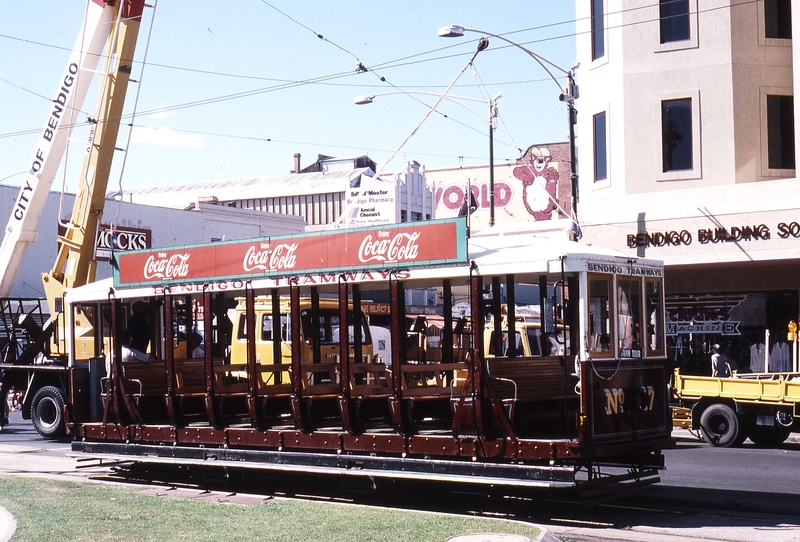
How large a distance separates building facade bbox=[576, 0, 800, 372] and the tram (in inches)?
405

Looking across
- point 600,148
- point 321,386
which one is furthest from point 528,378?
point 600,148

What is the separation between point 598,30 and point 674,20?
7.12 feet

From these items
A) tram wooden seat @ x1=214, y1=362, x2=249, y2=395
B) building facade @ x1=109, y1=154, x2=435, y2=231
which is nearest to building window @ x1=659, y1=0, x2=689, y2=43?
tram wooden seat @ x1=214, y1=362, x2=249, y2=395

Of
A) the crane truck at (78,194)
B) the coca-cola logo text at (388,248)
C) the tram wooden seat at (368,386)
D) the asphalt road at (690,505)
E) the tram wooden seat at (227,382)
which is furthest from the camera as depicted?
the crane truck at (78,194)

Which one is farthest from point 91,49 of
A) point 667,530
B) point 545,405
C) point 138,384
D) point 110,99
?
point 667,530

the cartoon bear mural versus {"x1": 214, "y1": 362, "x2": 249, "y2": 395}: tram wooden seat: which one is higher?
the cartoon bear mural

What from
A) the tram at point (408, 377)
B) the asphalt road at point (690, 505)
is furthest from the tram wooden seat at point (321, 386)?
the asphalt road at point (690, 505)

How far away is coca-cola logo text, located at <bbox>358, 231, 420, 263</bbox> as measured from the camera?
1143 cm

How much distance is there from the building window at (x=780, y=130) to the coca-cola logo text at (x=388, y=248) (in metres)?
15.9

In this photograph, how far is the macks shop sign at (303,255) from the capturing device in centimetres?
1123

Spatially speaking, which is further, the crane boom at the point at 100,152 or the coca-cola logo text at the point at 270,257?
the crane boom at the point at 100,152

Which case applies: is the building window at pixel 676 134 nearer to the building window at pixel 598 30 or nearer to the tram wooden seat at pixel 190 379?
the building window at pixel 598 30

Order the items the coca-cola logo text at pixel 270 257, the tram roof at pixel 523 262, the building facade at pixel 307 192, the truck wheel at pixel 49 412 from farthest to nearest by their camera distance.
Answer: the building facade at pixel 307 192, the truck wheel at pixel 49 412, the coca-cola logo text at pixel 270 257, the tram roof at pixel 523 262

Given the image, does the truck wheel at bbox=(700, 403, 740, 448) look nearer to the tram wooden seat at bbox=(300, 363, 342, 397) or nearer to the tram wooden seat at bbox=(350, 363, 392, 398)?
the tram wooden seat at bbox=(350, 363, 392, 398)
